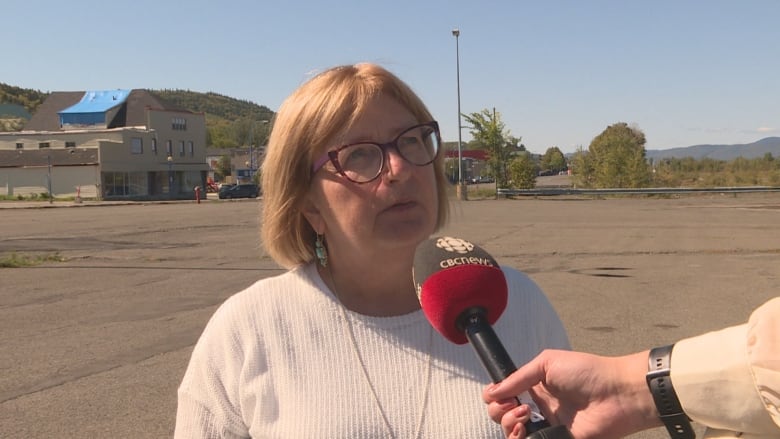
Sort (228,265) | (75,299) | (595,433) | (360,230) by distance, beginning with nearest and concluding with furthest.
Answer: (595,433), (360,230), (75,299), (228,265)

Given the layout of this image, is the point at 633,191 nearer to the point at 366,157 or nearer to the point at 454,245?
the point at 366,157

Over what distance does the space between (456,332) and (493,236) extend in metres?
17.2

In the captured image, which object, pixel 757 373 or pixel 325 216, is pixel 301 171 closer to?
pixel 325 216

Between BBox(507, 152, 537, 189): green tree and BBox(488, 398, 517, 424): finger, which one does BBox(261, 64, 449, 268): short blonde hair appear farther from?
BBox(507, 152, 537, 189): green tree

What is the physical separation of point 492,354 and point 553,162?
166708 mm

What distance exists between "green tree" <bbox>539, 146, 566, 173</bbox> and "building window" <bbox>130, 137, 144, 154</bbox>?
10450 cm

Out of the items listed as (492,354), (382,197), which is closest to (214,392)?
(382,197)

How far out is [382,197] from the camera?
2123 millimetres

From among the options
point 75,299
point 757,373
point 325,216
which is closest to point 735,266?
point 75,299

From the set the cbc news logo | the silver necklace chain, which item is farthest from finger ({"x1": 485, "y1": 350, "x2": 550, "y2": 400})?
the silver necklace chain

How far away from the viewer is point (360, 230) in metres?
2.18

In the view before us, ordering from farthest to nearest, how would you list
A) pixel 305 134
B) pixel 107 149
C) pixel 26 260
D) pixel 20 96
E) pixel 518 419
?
pixel 20 96 → pixel 107 149 → pixel 26 260 → pixel 305 134 → pixel 518 419

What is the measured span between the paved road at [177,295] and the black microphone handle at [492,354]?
154 cm

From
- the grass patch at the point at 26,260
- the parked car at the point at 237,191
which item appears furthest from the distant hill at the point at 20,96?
the grass patch at the point at 26,260
